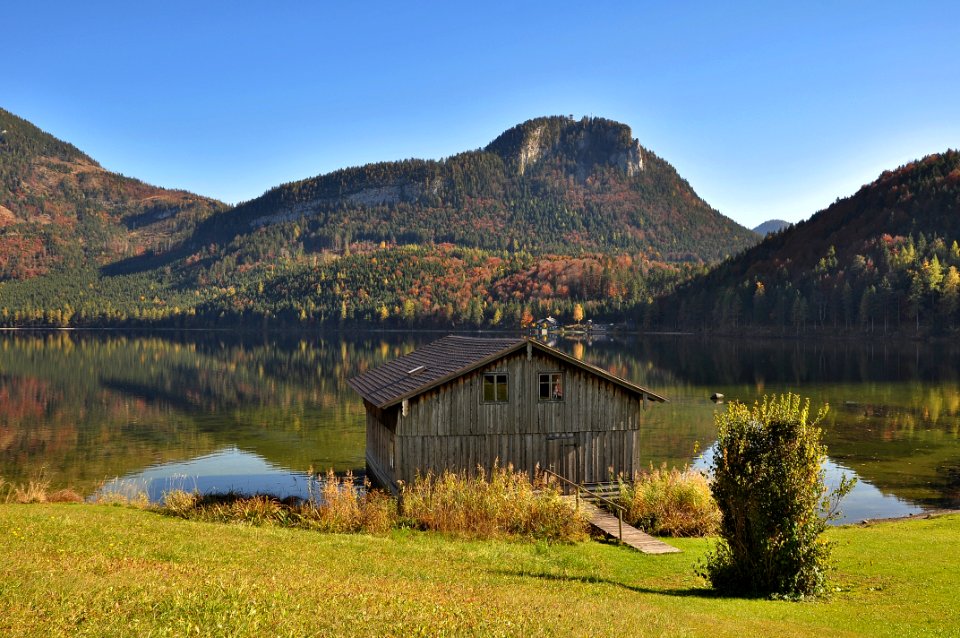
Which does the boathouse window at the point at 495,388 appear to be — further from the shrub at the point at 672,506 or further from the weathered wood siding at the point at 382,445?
the shrub at the point at 672,506

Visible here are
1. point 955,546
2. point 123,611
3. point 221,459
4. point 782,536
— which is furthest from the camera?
point 221,459

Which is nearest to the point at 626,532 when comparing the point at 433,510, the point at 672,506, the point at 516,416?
the point at 672,506

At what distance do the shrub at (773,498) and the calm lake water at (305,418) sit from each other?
13.3 meters

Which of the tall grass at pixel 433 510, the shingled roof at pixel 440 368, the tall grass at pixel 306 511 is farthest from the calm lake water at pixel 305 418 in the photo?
the tall grass at pixel 306 511

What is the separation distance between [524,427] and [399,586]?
15.4 metres

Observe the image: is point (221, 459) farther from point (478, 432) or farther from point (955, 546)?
point (955, 546)

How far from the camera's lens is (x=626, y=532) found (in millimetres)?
23984

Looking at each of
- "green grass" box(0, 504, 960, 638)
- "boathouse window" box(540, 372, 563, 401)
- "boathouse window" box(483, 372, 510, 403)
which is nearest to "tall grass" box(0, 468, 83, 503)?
"green grass" box(0, 504, 960, 638)

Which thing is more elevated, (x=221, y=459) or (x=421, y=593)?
(x=421, y=593)

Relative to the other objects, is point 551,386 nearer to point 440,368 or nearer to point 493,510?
point 440,368

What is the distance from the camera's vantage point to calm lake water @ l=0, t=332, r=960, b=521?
131ft

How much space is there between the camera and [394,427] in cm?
2931

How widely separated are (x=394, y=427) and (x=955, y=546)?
17837 millimetres

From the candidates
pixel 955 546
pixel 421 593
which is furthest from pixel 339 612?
pixel 955 546
